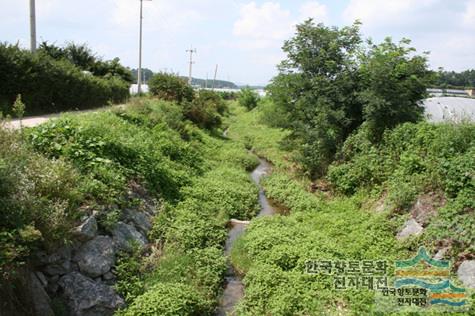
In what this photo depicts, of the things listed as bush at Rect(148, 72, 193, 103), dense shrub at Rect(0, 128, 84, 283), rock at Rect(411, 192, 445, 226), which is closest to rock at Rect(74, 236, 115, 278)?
dense shrub at Rect(0, 128, 84, 283)

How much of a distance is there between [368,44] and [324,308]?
10.5m


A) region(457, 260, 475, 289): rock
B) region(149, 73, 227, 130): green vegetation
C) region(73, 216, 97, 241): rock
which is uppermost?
region(149, 73, 227, 130): green vegetation

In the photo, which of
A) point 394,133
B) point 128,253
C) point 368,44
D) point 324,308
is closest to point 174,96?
point 368,44

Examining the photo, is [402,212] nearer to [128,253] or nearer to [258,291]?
[258,291]

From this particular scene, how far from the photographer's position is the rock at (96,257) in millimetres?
7027

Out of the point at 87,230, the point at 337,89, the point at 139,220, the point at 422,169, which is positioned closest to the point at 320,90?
the point at 337,89

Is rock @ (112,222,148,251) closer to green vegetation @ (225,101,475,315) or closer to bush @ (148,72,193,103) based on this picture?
green vegetation @ (225,101,475,315)

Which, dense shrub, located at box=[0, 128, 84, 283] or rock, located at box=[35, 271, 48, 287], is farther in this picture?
rock, located at box=[35, 271, 48, 287]

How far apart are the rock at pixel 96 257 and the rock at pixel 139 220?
1377 millimetres

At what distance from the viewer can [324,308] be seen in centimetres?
669

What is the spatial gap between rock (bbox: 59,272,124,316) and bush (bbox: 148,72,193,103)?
654 inches

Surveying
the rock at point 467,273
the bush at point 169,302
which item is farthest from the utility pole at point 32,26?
the rock at point 467,273

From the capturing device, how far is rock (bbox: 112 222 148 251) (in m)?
8.07

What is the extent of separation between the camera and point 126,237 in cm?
839
